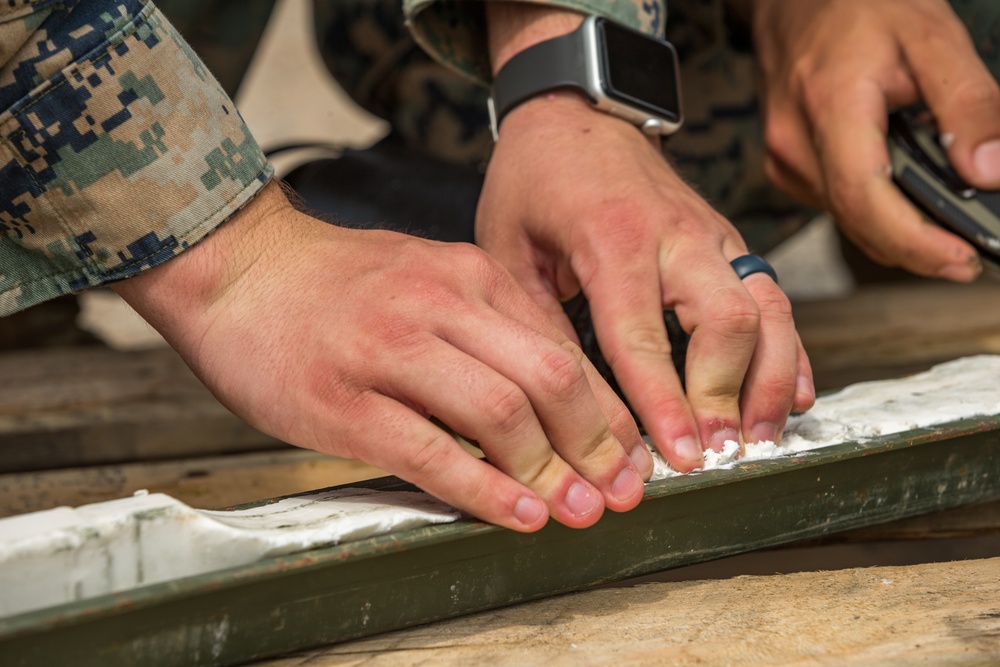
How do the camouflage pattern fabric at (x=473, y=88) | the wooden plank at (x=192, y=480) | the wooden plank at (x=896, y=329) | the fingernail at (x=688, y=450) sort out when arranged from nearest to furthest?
the fingernail at (x=688, y=450), the wooden plank at (x=192, y=480), the wooden plank at (x=896, y=329), the camouflage pattern fabric at (x=473, y=88)

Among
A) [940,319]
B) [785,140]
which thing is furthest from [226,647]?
[940,319]

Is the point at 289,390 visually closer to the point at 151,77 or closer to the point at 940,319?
the point at 151,77

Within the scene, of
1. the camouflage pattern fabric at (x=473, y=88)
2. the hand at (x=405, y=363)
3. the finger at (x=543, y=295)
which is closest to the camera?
the hand at (x=405, y=363)

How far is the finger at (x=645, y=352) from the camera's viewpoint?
0.73m

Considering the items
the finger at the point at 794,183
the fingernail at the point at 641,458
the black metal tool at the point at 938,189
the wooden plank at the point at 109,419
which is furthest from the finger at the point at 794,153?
the wooden plank at the point at 109,419

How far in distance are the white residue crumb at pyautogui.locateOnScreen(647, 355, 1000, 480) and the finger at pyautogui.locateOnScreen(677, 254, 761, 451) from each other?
0.02m

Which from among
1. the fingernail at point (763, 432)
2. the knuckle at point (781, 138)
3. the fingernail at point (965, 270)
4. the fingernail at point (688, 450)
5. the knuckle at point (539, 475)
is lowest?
the fingernail at point (965, 270)

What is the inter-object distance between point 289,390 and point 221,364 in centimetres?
6

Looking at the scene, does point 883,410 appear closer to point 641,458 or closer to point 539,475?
point 641,458

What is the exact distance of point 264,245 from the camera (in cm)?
68

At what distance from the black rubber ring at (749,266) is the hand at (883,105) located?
0.34m

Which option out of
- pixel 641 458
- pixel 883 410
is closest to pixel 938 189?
pixel 883 410

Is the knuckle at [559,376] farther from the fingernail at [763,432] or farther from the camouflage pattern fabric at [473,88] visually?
the camouflage pattern fabric at [473,88]

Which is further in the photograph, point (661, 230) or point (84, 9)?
point (661, 230)
